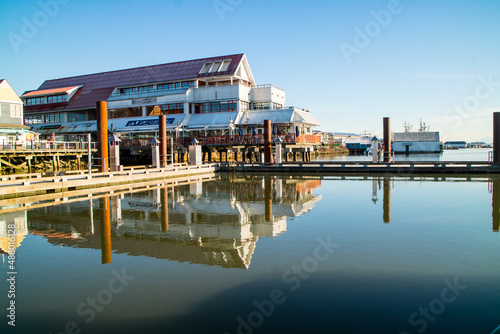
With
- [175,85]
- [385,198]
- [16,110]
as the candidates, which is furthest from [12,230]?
[175,85]

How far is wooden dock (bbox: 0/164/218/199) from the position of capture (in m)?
20.8

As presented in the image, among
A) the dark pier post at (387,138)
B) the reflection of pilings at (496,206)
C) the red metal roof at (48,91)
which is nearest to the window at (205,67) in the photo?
the red metal roof at (48,91)

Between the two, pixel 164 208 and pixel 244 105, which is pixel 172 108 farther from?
pixel 164 208

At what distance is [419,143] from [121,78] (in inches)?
3012

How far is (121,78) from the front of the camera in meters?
58.6

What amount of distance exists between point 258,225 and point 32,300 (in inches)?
299

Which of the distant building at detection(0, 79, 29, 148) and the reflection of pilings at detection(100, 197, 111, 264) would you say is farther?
the distant building at detection(0, 79, 29, 148)

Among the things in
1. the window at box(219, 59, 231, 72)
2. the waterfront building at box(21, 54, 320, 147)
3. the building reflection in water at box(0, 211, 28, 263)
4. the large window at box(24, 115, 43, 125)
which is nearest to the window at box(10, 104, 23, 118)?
the waterfront building at box(21, 54, 320, 147)

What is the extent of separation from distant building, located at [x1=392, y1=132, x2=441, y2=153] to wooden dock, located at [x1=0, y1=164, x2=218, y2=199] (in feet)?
265

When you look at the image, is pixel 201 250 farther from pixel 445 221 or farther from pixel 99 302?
pixel 445 221

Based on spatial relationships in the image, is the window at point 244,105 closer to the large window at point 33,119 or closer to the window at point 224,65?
the window at point 224,65

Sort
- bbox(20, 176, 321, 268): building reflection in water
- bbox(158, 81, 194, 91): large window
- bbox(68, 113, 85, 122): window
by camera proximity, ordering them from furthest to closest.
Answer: bbox(68, 113, 85, 122): window, bbox(158, 81, 194, 91): large window, bbox(20, 176, 321, 268): building reflection in water

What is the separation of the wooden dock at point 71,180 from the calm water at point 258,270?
14.6 ft

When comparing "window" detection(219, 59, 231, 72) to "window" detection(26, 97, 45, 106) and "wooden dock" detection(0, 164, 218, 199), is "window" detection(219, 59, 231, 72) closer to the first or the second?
"wooden dock" detection(0, 164, 218, 199)
